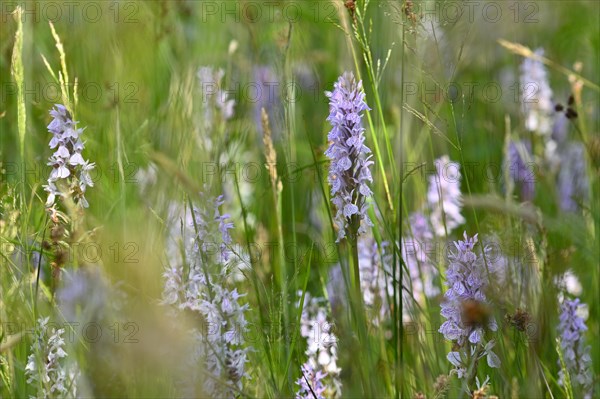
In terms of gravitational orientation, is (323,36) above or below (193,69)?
above

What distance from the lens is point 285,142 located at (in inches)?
72.9

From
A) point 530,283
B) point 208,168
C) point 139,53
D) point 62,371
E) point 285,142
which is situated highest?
point 139,53

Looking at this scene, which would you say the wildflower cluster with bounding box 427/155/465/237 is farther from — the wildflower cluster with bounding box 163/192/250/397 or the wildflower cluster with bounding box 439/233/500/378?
the wildflower cluster with bounding box 439/233/500/378

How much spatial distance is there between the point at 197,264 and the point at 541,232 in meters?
0.72

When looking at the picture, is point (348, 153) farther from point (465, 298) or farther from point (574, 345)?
point (574, 345)

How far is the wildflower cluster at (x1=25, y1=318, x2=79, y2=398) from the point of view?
1.42m

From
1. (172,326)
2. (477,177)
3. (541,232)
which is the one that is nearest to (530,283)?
(541,232)

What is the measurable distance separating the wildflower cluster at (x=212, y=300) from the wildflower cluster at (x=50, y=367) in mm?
197

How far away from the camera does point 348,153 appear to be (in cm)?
148

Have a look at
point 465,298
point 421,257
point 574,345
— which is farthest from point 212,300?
point 421,257

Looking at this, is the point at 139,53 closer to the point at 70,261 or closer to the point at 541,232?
the point at 70,261


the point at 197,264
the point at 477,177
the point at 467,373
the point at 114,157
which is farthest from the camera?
the point at 477,177

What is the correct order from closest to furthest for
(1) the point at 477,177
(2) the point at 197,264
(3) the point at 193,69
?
(2) the point at 197,264 → (3) the point at 193,69 → (1) the point at 477,177

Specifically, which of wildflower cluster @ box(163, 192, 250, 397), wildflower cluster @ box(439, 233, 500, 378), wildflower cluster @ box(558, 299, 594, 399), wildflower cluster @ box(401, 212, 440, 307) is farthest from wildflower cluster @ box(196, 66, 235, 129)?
wildflower cluster @ box(439, 233, 500, 378)
